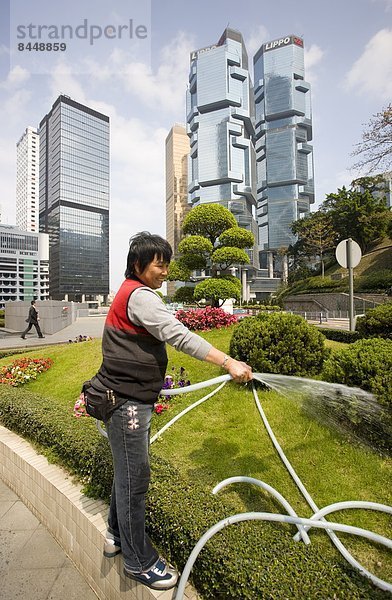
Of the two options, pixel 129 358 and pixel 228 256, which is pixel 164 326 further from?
pixel 228 256

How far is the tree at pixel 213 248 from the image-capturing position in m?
12.4

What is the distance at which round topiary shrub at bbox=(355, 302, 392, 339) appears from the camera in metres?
7.03

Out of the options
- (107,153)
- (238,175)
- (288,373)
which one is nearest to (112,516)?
(288,373)

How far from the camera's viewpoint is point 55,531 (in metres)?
3.19

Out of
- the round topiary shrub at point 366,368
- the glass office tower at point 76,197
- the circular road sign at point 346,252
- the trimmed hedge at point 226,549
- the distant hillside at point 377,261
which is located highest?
the glass office tower at point 76,197

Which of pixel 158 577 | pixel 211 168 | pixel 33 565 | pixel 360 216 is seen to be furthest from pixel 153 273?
pixel 211 168

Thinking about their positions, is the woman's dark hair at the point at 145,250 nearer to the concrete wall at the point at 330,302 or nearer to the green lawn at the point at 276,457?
the green lawn at the point at 276,457

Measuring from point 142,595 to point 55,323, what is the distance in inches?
814

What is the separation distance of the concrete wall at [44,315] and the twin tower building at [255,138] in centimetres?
8172

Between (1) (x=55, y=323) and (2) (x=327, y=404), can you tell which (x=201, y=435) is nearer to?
(2) (x=327, y=404)

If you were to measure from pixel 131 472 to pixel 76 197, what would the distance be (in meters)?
136

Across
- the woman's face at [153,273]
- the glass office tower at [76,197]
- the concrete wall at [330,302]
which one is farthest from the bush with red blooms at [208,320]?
the glass office tower at [76,197]

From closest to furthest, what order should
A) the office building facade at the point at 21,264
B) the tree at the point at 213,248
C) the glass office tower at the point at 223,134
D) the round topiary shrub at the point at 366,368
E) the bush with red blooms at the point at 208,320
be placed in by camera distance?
the round topiary shrub at the point at 366,368, the bush with red blooms at the point at 208,320, the tree at the point at 213,248, the office building facade at the point at 21,264, the glass office tower at the point at 223,134

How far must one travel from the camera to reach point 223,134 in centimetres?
10938
